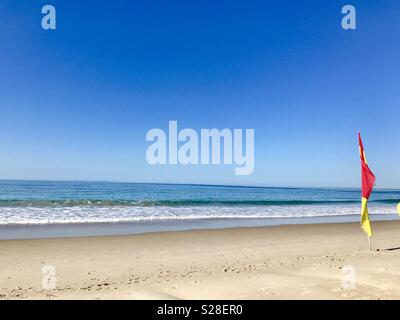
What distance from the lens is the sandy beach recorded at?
17.5 ft

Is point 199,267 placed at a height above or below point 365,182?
below

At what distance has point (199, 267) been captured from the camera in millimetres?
7469

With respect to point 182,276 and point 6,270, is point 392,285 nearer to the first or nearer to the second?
point 182,276

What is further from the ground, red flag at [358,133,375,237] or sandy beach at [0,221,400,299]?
red flag at [358,133,375,237]

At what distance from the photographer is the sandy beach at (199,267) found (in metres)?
5.34

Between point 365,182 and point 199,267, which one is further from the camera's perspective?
point 365,182

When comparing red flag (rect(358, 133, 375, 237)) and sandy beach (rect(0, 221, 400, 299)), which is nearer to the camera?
sandy beach (rect(0, 221, 400, 299))

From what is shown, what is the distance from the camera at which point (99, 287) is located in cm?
579

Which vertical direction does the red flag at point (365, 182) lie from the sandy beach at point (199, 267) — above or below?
above

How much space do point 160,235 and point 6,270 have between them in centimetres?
600

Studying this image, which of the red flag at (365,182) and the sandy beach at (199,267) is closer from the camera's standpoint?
the sandy beach at (199,267)

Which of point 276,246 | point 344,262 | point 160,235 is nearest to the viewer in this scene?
point 344,262
